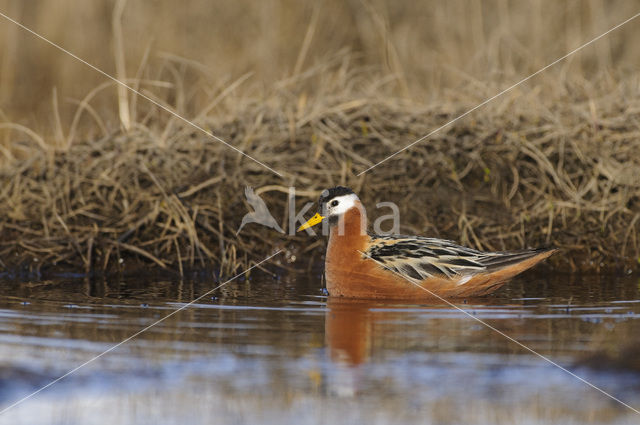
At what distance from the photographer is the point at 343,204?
23.1 ft

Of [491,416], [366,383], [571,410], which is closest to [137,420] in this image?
[366,383]

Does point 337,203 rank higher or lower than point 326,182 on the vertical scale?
lower

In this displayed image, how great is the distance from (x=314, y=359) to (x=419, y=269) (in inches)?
88.4

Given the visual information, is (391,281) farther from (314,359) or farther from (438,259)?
(314,359)

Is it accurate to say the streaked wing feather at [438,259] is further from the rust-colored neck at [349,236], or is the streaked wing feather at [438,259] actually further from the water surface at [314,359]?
the water surface at [314,359]

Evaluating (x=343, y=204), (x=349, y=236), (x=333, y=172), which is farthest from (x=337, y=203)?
(x=333, y=172)

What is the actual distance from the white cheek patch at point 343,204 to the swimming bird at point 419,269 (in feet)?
1.17

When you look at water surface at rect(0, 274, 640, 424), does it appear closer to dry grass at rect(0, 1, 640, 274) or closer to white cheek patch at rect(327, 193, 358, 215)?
white cheek patch at rect(327, 193, 358, 215)

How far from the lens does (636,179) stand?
8.26 metres

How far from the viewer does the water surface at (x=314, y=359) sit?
3.53 m

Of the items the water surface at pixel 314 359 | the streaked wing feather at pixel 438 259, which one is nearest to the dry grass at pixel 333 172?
the streaked wing feather at pixel 438 259

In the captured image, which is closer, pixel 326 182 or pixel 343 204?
pixel 343 204

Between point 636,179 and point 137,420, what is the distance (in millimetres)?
6108

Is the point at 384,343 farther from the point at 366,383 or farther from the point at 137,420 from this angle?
the point at 137,420
